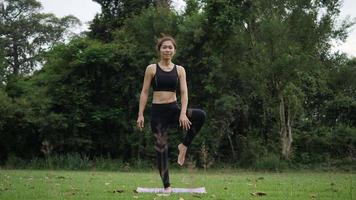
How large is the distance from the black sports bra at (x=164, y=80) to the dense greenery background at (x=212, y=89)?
1466 cm

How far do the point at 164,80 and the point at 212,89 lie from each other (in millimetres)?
16032

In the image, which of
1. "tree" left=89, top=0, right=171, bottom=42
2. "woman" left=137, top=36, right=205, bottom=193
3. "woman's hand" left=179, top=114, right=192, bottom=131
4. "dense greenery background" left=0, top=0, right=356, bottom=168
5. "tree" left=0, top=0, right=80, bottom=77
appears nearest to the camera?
"woman's hand" left=179, top=114, right=192, bottom=131

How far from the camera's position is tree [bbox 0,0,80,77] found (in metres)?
47.4

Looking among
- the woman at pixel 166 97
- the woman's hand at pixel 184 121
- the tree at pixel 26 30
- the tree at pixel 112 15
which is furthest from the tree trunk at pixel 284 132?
the tree at pixel 26 30

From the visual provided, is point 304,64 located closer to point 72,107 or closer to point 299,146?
point 299,146

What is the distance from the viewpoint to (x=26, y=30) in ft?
164

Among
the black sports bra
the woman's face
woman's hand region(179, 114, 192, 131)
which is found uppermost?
the woman's face

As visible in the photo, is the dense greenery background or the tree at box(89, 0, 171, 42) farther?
the tree at box(89, 0, 171, 42)

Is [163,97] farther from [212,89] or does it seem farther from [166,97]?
[212,89]

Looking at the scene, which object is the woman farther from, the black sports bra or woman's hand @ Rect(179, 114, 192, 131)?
woman's hand @ Rect(179, 114, 192, 131)

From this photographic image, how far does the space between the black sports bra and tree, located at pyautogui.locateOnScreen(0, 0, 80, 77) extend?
134 ft

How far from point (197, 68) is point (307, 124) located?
613 centimetres

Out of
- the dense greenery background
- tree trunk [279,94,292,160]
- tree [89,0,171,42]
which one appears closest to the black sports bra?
the dense greenery background

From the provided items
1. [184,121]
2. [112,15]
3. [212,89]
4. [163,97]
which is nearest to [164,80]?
[163,97]
